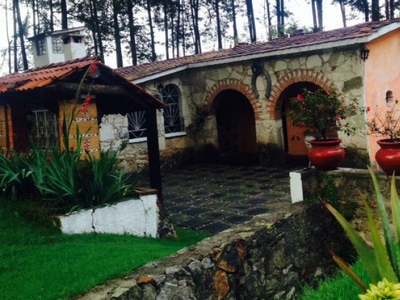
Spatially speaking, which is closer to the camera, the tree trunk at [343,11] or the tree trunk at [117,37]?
the tree trunk at [117,37]

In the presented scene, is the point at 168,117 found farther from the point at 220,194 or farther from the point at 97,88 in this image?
the point at 97,88

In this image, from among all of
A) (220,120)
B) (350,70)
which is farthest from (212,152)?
(350,70)

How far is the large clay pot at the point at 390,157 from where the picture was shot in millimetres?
5227

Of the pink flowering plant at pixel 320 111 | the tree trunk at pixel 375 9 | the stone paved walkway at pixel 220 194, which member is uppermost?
the tree trunk at pixel 375 9

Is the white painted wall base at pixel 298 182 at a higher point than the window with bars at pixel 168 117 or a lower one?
lower

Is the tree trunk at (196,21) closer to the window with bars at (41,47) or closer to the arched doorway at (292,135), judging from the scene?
the arched doorway at (292,135)

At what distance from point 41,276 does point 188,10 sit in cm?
2417

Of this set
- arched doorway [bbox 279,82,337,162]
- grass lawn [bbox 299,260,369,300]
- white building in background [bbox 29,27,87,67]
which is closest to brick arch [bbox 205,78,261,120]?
arched doorway [bbox 279,82,337,162]

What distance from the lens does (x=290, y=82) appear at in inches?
432

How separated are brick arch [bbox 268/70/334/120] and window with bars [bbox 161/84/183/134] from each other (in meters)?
3.14

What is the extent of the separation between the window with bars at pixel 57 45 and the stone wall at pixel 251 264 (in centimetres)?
726

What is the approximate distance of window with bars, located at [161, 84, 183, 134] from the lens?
1285 centimetres

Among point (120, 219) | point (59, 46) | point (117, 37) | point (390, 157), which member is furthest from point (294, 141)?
point (117, 37)

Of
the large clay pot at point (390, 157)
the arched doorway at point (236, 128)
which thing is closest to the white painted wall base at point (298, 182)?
the large clay pot at point (390, 157)
